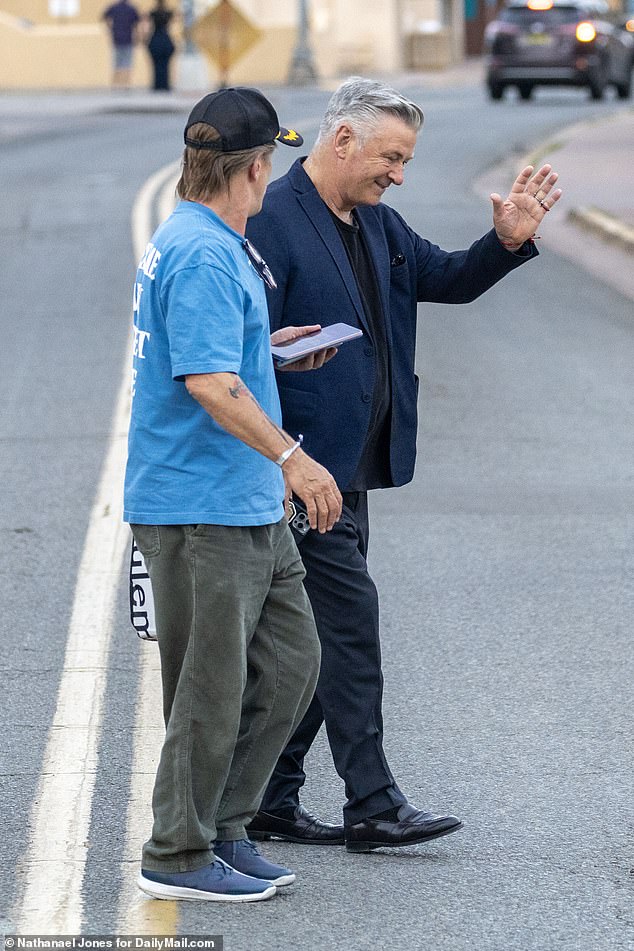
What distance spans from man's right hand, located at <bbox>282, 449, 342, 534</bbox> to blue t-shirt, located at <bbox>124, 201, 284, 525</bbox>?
10cm

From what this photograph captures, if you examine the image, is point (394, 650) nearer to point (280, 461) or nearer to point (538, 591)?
point (538, 591)

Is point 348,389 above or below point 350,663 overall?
above

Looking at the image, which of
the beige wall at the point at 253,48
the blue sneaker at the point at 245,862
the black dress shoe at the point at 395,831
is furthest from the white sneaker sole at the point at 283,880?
the beige wall at the point at 253,48

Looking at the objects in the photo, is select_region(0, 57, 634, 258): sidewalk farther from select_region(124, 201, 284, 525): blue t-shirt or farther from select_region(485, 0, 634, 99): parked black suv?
select_region(124, 201, 284, 525): blue t-shirt

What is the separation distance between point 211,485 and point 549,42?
29956 mm

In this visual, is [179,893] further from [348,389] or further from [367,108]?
[367,108]

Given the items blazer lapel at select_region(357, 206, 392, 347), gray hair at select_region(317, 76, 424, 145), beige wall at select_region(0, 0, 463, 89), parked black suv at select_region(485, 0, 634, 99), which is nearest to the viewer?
gray hair at select_region(317, 76, 424, 145)

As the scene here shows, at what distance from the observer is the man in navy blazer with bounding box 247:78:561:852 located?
4504mm

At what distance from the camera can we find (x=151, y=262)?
3.93m

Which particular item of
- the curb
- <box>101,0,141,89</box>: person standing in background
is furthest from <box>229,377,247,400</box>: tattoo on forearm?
<box>101,0,141,89</box>: person standing in background

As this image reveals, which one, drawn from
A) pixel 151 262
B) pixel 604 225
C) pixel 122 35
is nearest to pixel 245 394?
pixel 151 262

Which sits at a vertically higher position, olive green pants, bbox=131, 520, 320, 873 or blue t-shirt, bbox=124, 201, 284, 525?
blue t-shirt, bbox=124, 201, 284, 525

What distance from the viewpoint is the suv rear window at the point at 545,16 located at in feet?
106

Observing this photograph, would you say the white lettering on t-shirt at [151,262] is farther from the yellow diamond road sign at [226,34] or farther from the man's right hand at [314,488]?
the yellow diamond road sign at [226,34]
